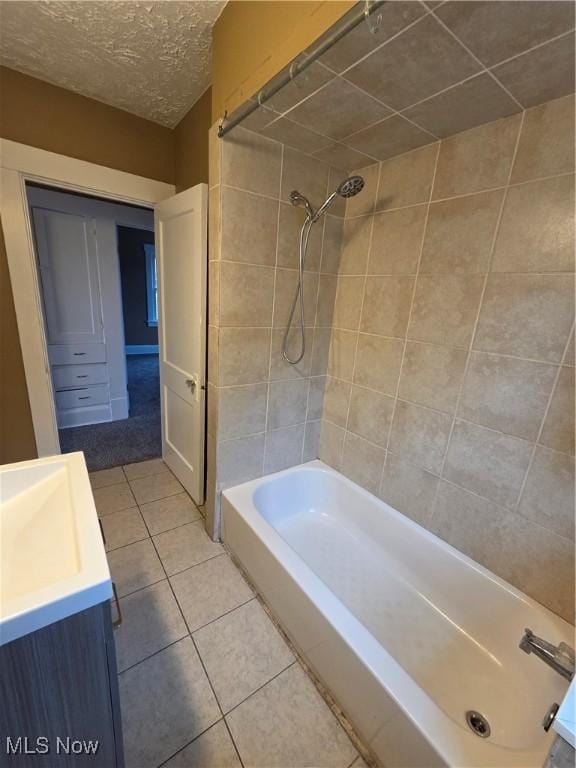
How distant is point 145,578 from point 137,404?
8.68ft

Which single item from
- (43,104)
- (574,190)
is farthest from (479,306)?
(43,104)

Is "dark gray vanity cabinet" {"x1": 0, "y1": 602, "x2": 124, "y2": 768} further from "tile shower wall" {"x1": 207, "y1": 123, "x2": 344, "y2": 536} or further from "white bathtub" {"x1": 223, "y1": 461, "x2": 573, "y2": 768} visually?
"tile shower wall" {"x1": 207, "y1": 123, "x2": 344, "y2": 536}

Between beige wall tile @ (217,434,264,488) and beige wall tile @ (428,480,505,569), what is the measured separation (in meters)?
0.94

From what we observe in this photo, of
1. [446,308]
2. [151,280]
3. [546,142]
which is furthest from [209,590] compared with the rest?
[151,280]

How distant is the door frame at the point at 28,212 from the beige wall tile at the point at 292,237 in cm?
111

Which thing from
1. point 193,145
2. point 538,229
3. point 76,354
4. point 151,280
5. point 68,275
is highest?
point 193,145

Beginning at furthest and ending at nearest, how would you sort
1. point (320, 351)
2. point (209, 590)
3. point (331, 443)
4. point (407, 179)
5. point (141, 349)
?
point (141, 349) → point (331, 443) → point (320, 351) → point (209, 590) → point (407, 179)

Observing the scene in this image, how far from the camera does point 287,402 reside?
5.96ft

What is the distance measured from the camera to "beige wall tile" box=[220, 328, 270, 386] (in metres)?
1.51

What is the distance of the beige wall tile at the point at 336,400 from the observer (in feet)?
6.07

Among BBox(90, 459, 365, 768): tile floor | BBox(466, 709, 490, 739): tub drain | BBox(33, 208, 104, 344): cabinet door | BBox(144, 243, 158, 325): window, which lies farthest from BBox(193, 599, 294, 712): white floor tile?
BBox(144, 243, 158, 325): window

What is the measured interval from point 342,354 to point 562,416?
103 centimetres

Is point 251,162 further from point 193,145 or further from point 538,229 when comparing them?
point 538,229

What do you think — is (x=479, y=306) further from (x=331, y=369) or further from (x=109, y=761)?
(x=109, y=761)
